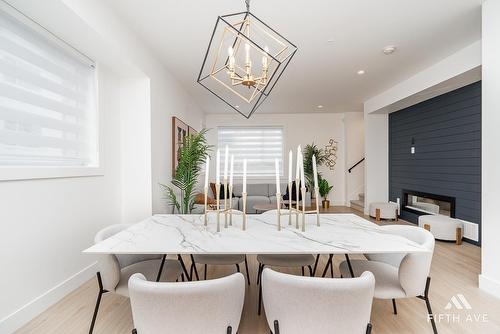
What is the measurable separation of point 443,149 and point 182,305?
15.7ft

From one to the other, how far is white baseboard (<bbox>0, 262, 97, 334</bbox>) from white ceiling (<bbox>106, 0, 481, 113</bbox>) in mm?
2451

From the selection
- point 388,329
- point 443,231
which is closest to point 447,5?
→ point 388,329

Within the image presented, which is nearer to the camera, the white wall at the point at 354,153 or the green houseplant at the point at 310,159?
the green houseplant at the point at 310,159

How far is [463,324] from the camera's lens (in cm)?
180

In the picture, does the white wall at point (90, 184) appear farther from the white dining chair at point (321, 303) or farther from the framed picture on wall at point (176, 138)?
the white dining chair at point (321, 303)

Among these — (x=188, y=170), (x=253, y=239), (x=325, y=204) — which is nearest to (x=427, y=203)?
(x=325, y=204)

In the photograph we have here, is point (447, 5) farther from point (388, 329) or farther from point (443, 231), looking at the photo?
point (443, 231)

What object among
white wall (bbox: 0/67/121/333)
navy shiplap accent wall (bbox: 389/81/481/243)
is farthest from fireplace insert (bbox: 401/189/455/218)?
white wall (bbox: 0/67/121/333)

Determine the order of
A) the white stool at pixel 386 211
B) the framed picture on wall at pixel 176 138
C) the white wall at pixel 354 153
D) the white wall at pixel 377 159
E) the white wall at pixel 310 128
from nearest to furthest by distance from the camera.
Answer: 1. the framed picture on wall at pixel 176 138
2. the white stool at pixel 386 211
3. the white wall at pixel 377 159
4. the white wall at pixel 354 153
5. the white wall at pixel 310 128

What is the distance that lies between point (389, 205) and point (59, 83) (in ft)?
18.3

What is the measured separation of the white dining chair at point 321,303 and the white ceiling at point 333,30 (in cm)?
221

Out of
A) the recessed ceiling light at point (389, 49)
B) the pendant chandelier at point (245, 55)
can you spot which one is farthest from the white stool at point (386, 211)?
the pendant chandelier at point (245, 55)

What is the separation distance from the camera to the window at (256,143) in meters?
7.21

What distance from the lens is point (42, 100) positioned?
1998 millimetres
